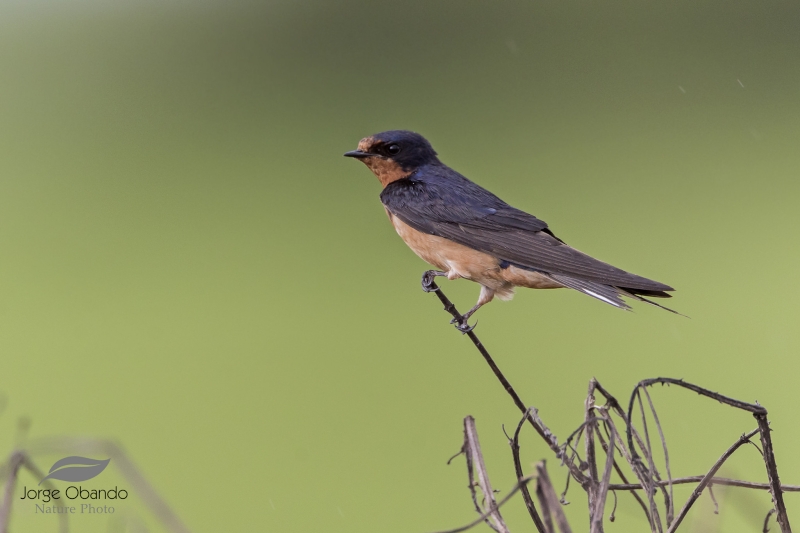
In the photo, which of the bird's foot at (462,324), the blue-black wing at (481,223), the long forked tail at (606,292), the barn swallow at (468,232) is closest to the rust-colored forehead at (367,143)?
the barn swallow at (468,232)

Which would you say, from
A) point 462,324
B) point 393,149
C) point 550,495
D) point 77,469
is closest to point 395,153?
point 393,149

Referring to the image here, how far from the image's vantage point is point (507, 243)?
70.8 inches

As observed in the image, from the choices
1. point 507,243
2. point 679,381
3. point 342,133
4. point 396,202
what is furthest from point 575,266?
point 342,133

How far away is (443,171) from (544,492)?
1694 mm

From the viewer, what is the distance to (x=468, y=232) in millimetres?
1895

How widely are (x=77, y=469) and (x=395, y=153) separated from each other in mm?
1420

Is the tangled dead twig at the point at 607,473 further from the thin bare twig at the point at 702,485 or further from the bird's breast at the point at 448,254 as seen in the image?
the bird's breast at the point at 448,254

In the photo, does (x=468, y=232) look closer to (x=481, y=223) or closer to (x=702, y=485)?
(x=481, y=223)

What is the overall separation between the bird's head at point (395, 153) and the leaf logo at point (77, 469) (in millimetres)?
1317

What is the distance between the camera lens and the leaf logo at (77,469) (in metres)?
0.88

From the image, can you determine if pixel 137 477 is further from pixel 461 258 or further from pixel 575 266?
pixel 461 258

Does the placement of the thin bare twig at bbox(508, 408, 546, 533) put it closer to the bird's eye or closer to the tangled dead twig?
the tangled dead twig

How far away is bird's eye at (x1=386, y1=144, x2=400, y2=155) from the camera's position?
2.16 m

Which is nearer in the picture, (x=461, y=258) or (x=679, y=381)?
(x=679, y=381)
